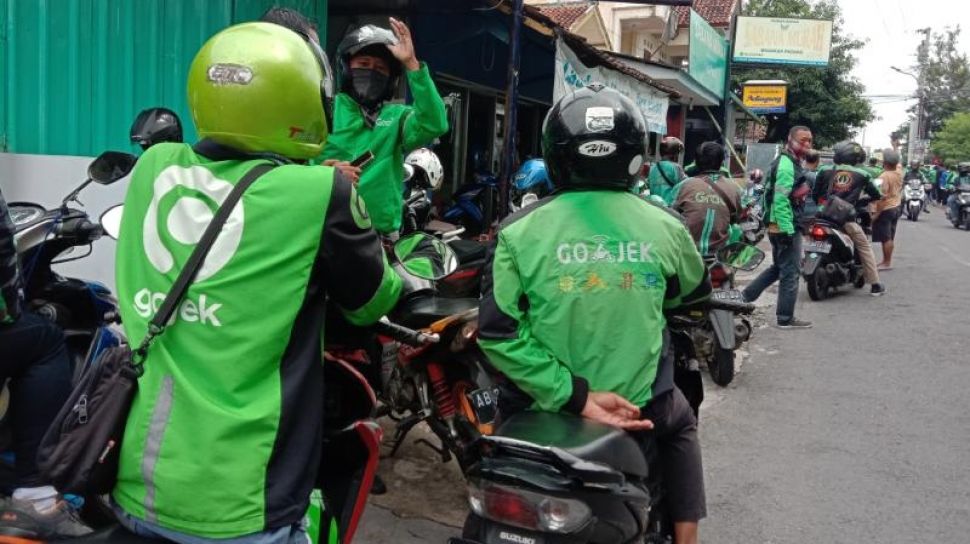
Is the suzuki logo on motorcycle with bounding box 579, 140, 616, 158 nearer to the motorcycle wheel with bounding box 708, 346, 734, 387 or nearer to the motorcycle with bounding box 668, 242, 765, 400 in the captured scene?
the motorcycle with bounding box 668, 242, 765, 400

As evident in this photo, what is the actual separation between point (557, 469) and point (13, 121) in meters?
3.55

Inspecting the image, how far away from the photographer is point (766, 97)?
24.9m

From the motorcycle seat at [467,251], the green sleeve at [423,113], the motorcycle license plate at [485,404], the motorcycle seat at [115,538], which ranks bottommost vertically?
the motorcycle license plate at [485,404]

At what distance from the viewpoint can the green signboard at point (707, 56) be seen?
14.3 meters

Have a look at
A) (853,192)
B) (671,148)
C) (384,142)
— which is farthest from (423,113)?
(853,192)

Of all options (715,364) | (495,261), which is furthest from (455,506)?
(715,364)

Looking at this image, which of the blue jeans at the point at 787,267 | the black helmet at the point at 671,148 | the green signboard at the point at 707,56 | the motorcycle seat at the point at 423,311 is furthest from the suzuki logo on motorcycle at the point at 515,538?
the green signboard at the point at 707,56

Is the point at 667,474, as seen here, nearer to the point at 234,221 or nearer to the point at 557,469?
the point at 557,469

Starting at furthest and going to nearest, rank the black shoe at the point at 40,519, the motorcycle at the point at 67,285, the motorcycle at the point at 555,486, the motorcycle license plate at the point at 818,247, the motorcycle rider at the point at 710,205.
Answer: the motorcycle license plate at the point at 818,247 < the motorcycle rider at the point at 710,205 < the motorcycle at the point at 67,285 < the black shoe at the point at 40,519 < the motorcycle at the point at 555,486

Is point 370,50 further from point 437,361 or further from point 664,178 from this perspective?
point 664,178

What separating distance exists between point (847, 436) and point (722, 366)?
1.01 meters

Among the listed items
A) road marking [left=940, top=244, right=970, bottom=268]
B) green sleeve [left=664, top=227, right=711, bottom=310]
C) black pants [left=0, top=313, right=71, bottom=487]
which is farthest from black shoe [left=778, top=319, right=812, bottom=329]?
black pants [left=0, top=313, right=71, bottom=487]

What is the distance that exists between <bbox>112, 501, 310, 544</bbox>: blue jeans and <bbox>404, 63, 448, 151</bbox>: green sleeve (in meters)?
2.27

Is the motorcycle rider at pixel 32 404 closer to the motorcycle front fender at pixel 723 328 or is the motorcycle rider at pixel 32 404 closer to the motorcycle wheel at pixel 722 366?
the motorcycle front fender at pixel 723 328
